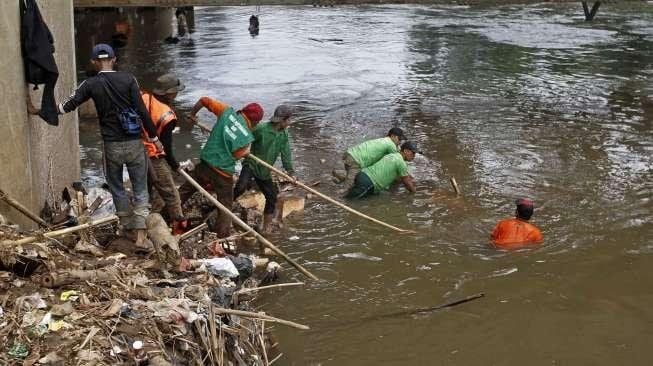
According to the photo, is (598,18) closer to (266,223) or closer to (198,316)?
(266,223)

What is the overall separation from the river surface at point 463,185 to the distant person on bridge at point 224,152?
3.18 feet

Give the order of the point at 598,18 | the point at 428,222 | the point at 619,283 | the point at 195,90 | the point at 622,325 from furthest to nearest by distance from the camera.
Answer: the point at 598,18 < the point at 195,90 < the point at 428,222 < the point at 619,283 < the point at 622,325

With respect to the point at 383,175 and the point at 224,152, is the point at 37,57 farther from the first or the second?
the point at 383,175

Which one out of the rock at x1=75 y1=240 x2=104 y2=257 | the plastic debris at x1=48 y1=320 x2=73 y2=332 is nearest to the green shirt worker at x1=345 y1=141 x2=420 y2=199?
the rock at x1=75 y1=240 x2=104 y2=257

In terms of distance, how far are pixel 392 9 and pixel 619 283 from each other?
1074 inches

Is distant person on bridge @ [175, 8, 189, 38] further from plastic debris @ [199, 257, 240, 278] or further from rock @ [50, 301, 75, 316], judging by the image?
rock @ [50, 301, 75, 316]

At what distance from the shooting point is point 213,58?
1972 centimetres

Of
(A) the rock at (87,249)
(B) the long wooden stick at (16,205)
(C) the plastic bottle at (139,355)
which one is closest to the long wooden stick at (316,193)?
(A) the rock at (87,249)

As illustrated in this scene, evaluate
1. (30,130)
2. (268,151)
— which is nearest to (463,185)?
(268,151)

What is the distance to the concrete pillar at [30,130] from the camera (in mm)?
5703

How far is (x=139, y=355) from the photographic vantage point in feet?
13.7

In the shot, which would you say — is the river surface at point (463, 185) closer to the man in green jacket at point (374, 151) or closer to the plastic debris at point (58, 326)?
the man in green jacket at point (374, 151)

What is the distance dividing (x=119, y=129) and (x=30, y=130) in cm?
85

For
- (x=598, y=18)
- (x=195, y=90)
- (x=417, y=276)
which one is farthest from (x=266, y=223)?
(x=598, y=18)
